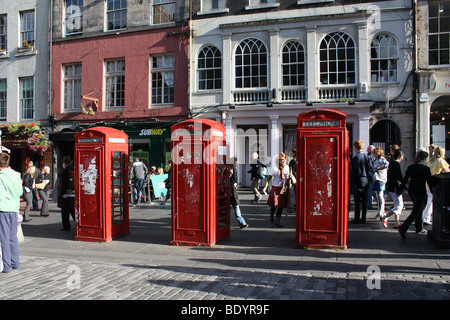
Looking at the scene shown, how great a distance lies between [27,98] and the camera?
70.8 feet

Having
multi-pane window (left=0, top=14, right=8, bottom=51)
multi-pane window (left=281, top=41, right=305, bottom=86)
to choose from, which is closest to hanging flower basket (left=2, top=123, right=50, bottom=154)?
multi-pane window (left=0, top=14, right=8, bottom=51)

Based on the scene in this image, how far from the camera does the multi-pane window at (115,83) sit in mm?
19594

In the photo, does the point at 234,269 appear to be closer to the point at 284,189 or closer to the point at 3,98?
the point at 284,189

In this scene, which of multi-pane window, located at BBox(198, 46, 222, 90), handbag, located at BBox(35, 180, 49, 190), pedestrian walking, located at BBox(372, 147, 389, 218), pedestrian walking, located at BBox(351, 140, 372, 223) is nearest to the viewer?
pedestrian walking, located at BBox(351, 140, 372, 223)

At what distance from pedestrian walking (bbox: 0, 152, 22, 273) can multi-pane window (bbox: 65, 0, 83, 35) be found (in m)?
16.5

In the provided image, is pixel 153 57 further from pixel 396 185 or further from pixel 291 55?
pixel 396 185

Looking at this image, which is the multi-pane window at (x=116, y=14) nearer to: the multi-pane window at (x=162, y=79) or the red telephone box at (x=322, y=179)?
the multi-pane window at (x=162, y=79)

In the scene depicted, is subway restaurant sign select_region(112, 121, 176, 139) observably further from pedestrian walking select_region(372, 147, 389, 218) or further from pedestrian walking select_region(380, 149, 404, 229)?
pedestrian walking select_region(380, 149, 404, 229)

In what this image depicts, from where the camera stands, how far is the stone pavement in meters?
5.03

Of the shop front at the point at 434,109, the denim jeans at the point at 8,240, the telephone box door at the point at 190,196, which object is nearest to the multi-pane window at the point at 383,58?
the shop front at the point at 434,109

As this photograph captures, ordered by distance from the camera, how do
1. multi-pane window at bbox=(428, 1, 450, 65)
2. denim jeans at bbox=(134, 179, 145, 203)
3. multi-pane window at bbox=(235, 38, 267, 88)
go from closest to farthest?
denim jeans at bbox=(134, 179, 145, 203), multi-pane window at bbox=(428, 1, 450, 65), multi-pane window at bbox=(235, 38, 267, 88)

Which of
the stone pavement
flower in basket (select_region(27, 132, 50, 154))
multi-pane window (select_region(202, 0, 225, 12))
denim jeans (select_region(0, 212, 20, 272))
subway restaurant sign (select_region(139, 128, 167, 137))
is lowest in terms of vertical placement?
the stone pavement

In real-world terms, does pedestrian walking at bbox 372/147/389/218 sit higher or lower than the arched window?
lower

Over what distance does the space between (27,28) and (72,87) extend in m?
4.63
